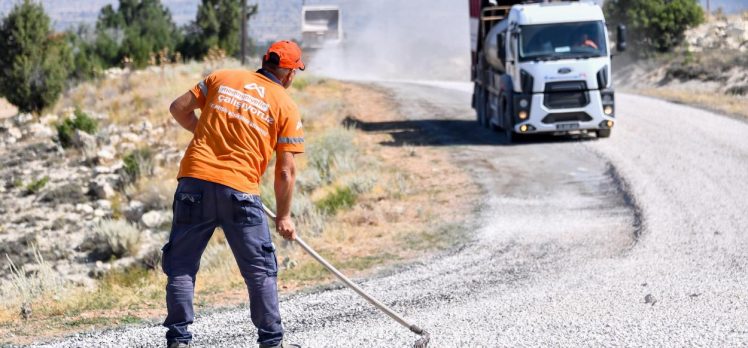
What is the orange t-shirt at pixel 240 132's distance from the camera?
18.4 ft

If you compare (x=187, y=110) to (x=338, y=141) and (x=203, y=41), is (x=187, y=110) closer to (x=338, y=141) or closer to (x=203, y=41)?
(x=338, y=141)

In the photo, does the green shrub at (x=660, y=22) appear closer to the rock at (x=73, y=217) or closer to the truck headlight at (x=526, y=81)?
the truck headlight at (x=526, y=81)

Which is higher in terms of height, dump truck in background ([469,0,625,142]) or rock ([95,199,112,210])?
dump truck in background ([469,0,625,142])

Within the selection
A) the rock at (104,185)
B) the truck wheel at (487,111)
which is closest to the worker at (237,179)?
the rock at (104,185)

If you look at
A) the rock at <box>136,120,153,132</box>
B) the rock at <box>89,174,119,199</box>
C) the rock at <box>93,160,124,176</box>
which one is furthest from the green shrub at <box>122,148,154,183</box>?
the rock at <box>136,120,153,132</box>

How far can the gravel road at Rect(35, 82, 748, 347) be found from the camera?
664 cm

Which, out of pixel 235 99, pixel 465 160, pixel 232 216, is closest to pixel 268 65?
pixel 235 99

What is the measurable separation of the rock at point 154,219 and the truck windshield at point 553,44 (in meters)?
7.14

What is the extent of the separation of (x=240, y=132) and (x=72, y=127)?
69.0 feet

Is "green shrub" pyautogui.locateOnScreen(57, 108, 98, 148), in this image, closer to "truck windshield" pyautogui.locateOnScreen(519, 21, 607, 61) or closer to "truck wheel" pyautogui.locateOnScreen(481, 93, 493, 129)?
"truck wheel" pyautogui.locateOnScreen(481, 93, 493, 129)

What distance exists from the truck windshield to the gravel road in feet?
6.17

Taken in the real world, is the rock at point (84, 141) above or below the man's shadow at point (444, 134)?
below

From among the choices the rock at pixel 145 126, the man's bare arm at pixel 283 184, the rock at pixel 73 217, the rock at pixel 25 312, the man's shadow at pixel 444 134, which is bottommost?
the rock at pixel 73 217

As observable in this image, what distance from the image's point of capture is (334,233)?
11.6m
